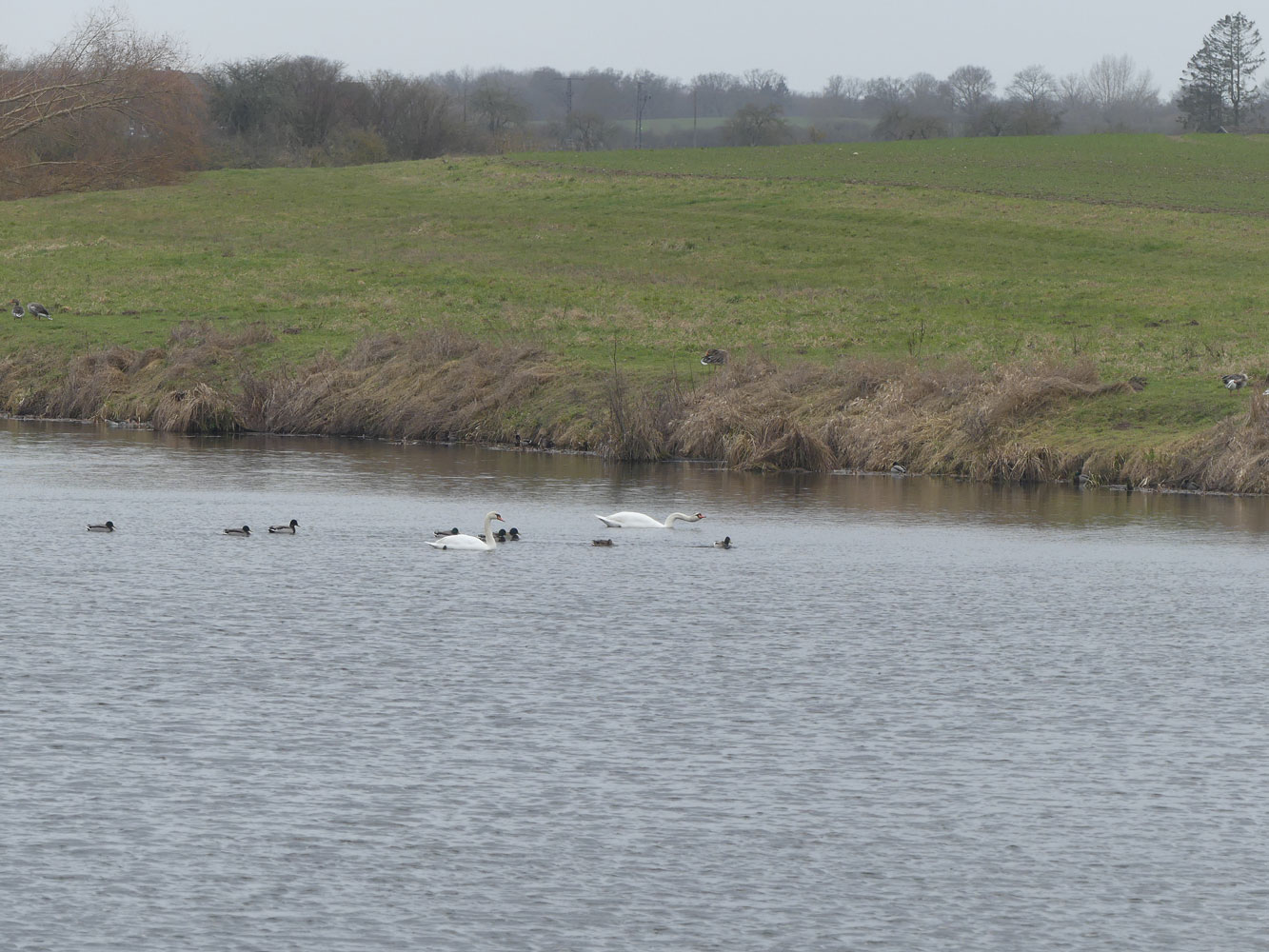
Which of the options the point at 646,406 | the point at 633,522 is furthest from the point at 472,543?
the point at 646,406

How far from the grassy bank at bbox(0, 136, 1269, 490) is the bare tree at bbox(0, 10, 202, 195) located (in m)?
3.28

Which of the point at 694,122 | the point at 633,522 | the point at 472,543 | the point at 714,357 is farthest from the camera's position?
the point at 694,122

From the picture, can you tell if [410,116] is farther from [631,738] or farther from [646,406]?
[631,738]

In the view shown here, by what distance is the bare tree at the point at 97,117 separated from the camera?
68.3 meters

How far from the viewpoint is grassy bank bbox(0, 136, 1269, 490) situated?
34531mm

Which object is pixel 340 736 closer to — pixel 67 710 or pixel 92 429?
pixel 67 710

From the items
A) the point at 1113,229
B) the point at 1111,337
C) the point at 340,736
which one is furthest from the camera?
the point at 1113,229

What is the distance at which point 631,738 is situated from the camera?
13836 millimetres

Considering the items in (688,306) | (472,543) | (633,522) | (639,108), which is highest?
(639,108)

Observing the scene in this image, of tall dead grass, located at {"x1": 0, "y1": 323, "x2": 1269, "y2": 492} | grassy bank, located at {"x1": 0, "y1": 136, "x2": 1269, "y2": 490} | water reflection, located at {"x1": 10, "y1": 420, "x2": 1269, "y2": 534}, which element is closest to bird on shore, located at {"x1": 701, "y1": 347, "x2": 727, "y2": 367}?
tall dead grass, located at {"x1": 0, "y1": 323, "x2": 1269, "y2": 492}

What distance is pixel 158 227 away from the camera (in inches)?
2628

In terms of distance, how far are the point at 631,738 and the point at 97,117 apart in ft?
230

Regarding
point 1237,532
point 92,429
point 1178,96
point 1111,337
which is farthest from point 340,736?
point 1178,96

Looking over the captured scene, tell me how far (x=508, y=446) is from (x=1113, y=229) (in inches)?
1382
